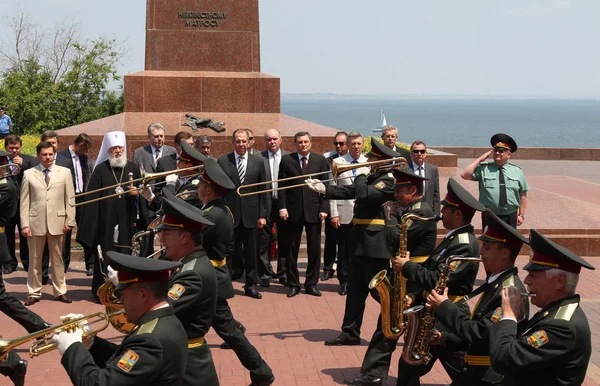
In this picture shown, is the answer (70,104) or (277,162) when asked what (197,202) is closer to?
(277,162)

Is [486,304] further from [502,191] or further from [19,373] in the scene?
[502,191]

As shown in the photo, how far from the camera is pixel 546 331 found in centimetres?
477

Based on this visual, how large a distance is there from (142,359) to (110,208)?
7119 millimetres

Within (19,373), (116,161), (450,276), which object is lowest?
(19,373)

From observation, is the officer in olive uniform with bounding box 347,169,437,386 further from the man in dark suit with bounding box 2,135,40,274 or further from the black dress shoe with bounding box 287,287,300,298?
the man in dark suit with bounding box 2,135,40,274

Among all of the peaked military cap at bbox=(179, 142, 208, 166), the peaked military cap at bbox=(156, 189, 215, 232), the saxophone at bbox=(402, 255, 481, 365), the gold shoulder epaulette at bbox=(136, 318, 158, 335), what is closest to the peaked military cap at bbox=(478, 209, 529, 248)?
the saxophone at bbox=(402, 255, 481, 365)

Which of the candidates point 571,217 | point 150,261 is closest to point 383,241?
point 150,261

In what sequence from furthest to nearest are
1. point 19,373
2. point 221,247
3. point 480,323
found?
point 19,373
point 221,247
point 480,323

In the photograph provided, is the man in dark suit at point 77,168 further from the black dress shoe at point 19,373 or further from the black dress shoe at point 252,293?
the black dress shoe at point 19,373

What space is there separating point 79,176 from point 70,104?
2185 centimetres

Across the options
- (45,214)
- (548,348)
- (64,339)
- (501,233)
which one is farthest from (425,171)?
(64,339)

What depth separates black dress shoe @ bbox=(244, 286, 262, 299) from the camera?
11609mm

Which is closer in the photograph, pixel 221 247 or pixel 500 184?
pixel 221 247

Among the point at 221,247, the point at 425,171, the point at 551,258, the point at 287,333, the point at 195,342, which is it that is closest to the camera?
the point at 551,258
